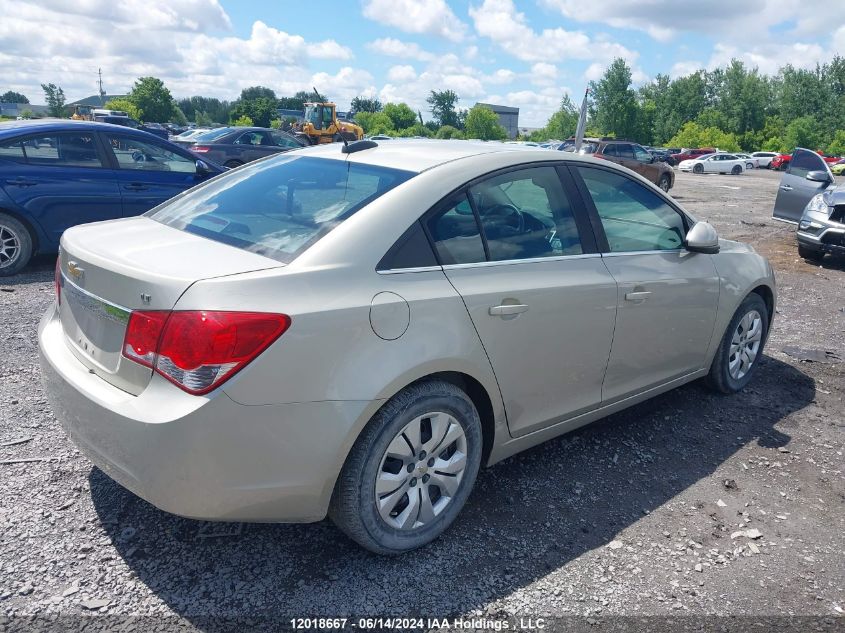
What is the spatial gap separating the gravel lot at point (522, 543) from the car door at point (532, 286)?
477mm

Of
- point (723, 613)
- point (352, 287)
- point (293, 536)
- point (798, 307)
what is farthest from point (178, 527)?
point (798, 307)

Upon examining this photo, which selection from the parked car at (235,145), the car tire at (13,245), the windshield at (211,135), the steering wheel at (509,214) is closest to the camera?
the steering wheel at (509,214)

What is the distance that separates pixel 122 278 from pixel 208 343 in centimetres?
49

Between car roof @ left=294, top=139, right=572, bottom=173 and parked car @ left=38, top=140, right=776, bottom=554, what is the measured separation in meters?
0.02

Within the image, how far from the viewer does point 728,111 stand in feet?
249

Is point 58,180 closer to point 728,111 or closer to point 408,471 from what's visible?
point 408,471

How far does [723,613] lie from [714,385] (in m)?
2.28

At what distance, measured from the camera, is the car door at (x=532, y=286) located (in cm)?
285

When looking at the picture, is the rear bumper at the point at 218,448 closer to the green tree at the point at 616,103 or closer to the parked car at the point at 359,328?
the parked car at the point at 359,328

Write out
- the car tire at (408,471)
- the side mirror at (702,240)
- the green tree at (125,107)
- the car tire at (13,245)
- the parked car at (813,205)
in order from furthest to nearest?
1. the green tree at (125,107)
2. the parked car at (813,205)
3. the car tire at (13,245)
4. the side mirror at (702,240)
5. the car tire at (408,471)

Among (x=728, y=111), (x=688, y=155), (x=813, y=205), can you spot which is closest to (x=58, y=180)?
(x=813, y=205)

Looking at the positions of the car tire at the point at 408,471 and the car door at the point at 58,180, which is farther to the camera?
the car door at the point at 58,180

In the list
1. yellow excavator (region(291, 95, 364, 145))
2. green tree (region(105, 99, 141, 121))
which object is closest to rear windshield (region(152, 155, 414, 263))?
yellow excavator (region(291, 95, 364, 145))

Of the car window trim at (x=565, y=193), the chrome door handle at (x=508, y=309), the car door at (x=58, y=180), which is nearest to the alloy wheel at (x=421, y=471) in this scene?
the chrome door handle at (x=508, y=309)
